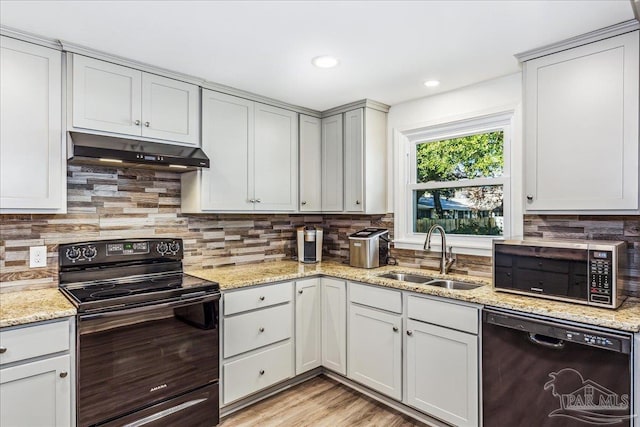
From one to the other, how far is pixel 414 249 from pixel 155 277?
200cm

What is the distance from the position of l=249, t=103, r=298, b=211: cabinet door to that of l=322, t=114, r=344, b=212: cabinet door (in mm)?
304

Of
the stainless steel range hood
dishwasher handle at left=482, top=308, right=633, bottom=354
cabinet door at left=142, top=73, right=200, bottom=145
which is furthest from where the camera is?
cabinet door at left=142, top=73, right=200, bottom=145

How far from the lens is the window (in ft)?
9.00

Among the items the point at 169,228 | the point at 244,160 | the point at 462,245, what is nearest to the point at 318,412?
the point at 462,245

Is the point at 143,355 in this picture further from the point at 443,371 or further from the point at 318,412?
the point at 443,371

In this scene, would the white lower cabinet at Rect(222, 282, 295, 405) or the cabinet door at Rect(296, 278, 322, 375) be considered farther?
the cabinet door at Rect(296, 278, 322, 375)

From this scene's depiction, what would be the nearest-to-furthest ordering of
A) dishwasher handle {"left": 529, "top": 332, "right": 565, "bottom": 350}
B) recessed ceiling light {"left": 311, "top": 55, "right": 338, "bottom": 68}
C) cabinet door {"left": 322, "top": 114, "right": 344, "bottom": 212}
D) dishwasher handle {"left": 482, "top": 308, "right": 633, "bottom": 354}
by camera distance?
dishwasher handle {"left": 482, "top": 308, "right": 633, "bottom": 354} → dishwasher handle {"left": 529, "top": 332, "right": 565, "bottom": 350} → recessed ceiling light {"left": 311, "top": 55, "right": 338, "bottom": 68} → cabinet door {"left": 322, "top": 114, "right": 344, "bottom": 212}

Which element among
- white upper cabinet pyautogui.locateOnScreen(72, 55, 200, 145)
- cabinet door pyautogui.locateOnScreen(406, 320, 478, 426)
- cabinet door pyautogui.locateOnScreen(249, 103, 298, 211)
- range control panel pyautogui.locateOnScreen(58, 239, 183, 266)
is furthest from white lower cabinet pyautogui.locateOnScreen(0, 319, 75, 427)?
cabinet door pyautogui.locateOnScreen(406, 320, 478, 426)

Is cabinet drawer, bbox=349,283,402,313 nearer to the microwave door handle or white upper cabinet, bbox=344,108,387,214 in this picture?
white upper cabinet, bbox=344,108,387,214

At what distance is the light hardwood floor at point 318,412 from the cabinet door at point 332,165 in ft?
4.96

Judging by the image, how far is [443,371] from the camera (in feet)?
7.43

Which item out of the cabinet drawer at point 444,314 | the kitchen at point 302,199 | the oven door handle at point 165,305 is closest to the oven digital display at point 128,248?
A: the kitchen at point 302,199

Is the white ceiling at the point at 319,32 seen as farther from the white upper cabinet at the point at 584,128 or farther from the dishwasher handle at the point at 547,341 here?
the dishwasher handle at the point at 547,341

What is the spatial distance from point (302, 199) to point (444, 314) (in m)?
1.63
